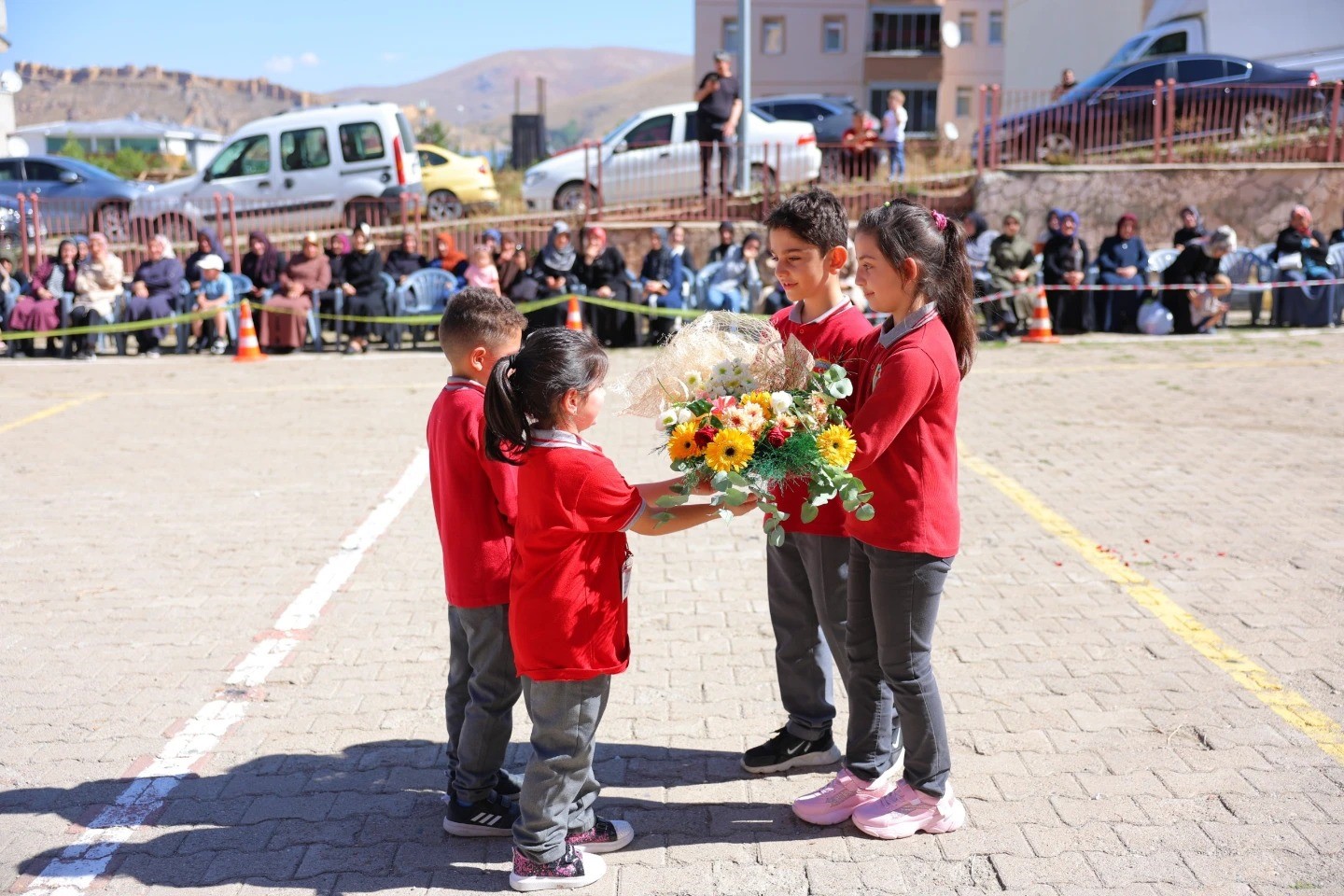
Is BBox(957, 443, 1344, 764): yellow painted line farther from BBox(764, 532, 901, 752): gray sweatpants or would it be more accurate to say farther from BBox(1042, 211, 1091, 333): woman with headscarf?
BBox(1042, 211, 1091, 333): woman with headscarf

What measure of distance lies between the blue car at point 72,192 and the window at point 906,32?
36692 millimetres

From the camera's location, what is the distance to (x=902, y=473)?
3.62 meters

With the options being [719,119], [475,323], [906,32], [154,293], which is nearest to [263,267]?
[154,293]

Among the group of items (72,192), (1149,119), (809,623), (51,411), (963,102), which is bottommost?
(51,411)

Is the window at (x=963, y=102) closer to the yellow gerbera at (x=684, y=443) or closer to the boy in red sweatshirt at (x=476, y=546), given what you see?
the boy in red sweatshirt at (x=476, y=546)

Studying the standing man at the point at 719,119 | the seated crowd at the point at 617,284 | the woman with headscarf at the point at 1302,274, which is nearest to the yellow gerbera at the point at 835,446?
the seated crowd at the point at 617,284

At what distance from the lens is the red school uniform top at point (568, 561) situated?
3344 millimetres

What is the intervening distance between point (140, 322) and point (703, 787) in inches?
546

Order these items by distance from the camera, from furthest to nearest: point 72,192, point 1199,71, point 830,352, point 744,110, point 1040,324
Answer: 1. point 1199,71
2. point 72,192
3. point 744,110
4. point 1040,324
5. point 830,352

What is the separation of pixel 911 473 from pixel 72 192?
21318mm

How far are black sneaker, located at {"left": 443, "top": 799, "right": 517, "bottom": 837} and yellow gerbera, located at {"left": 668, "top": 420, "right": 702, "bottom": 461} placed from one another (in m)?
1.37

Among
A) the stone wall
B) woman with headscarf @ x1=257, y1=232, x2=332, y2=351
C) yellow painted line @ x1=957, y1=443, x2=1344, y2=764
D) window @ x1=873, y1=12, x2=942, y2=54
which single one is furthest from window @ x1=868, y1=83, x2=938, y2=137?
yellow painted line @ x1=957, y1=443, x2=1344, y2=764

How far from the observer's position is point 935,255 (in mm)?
3646

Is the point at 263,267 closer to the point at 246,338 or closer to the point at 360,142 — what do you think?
the point at 246,338
